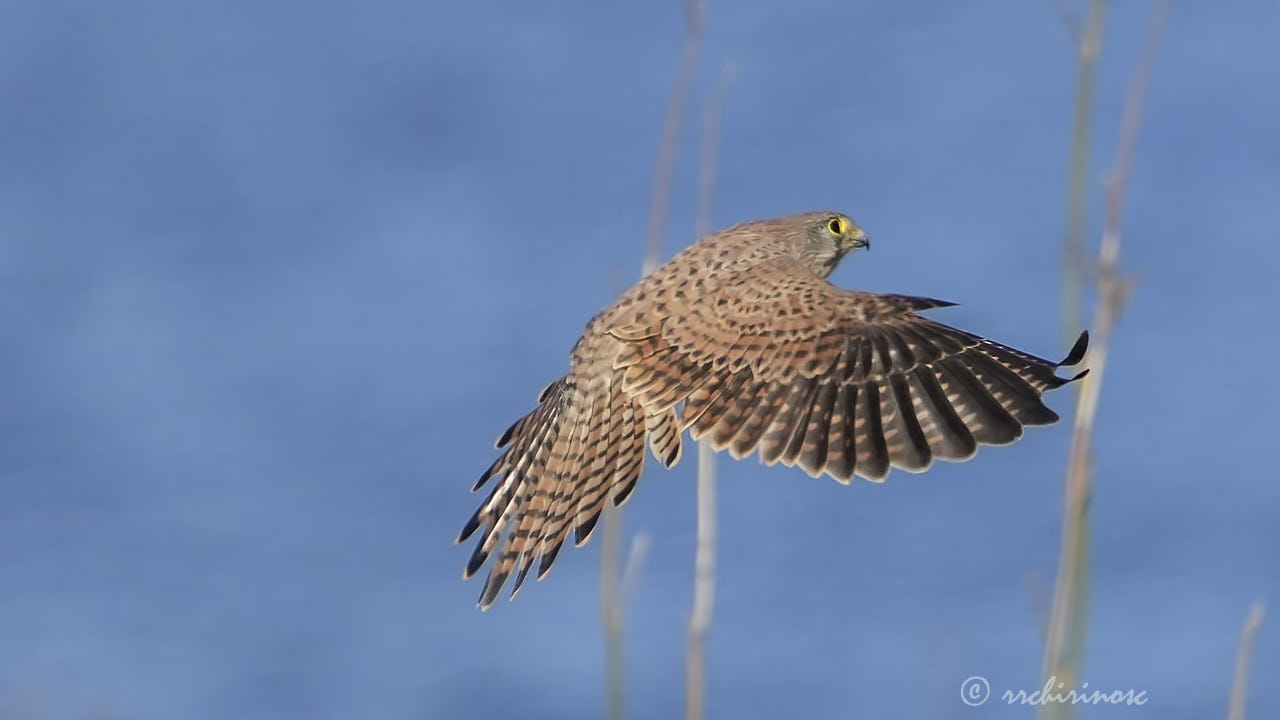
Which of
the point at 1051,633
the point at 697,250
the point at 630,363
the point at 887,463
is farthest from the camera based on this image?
the point at 697,250

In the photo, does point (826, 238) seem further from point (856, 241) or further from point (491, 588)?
point (491, 588)

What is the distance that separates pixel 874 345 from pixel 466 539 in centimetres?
108

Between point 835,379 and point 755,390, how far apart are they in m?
0.19

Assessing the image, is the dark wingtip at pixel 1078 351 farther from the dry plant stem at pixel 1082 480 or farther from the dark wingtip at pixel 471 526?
the dark wingtip at pixel 471 526

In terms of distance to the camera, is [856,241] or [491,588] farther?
[856,241]

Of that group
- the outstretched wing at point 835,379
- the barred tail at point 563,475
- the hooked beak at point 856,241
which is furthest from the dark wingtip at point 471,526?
the hooked beak at point 856,241

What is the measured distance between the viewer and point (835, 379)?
10.8 feet

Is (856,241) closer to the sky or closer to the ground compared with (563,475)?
closer to the sky

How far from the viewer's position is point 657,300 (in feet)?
11.1

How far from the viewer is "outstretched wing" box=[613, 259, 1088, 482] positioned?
3146 millimetres

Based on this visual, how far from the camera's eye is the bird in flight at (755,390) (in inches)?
124

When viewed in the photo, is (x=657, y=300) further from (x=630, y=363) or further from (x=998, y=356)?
(x=998, y=356)

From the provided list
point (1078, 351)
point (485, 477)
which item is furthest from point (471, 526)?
point (1078, 351)

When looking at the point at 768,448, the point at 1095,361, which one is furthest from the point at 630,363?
the point at 1095,361
